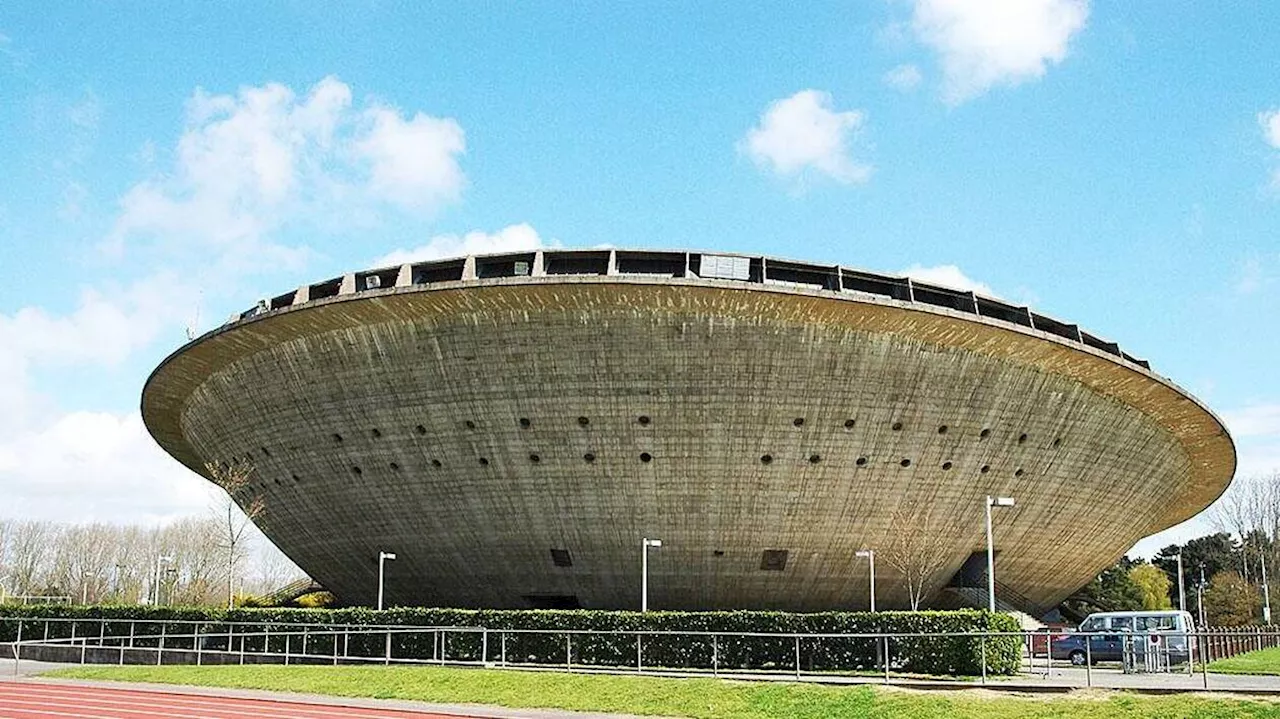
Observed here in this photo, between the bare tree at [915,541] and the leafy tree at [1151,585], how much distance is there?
4348 centimetres

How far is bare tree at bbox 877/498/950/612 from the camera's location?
1257 inches

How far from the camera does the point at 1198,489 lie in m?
45.8

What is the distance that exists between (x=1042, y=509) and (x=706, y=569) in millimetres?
10943

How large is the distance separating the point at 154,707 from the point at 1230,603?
62080 mm

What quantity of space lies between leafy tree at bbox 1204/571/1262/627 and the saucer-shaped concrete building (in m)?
32.1

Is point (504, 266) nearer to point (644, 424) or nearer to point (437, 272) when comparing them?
point (437, 272)

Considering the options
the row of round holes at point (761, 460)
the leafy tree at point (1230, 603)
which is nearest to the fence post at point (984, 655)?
the row of round holes at point (761, 460)

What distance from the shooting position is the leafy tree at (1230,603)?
6162 centimetres

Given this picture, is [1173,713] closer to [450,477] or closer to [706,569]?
[706,569]

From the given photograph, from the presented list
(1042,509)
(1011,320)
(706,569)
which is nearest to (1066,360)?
(1011,320)

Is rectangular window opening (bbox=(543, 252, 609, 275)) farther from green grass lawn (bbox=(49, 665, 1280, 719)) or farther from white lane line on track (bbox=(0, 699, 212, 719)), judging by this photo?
white lane line on track (bbox=(0, 699, 212, 719))

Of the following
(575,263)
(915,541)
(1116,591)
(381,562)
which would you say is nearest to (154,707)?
(381,562)

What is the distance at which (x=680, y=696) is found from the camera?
612 inches

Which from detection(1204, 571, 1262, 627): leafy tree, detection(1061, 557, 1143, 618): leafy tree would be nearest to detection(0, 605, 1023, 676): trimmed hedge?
detection(1061, 557, 1143, 618): leafy tree
